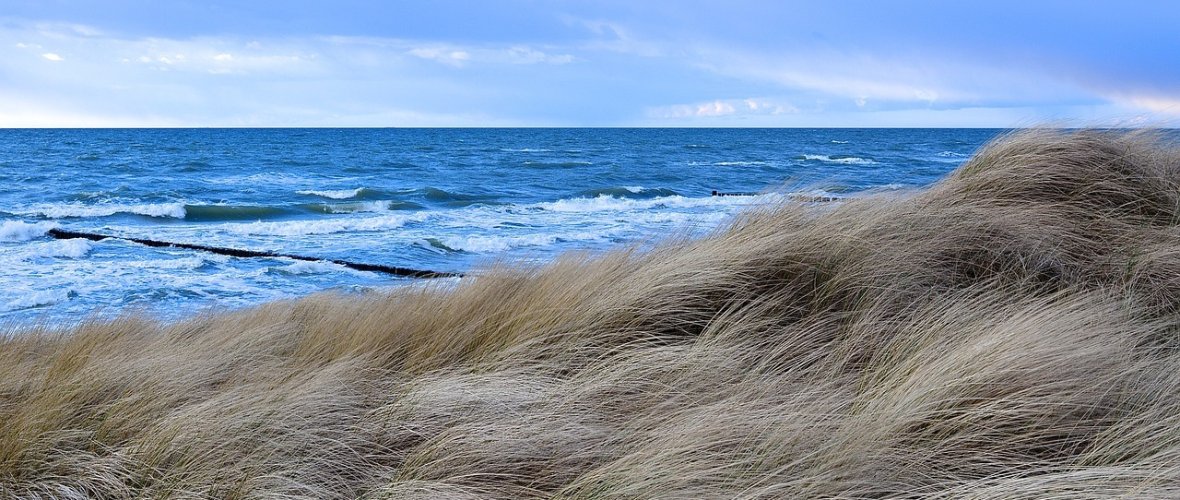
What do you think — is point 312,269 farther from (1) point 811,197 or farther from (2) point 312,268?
(1) point 811,197

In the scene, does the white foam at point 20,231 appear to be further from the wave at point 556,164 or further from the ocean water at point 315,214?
the wave at point 556,164

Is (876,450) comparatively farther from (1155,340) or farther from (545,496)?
(1155,340)

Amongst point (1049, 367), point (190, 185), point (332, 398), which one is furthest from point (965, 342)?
point (190, 185)

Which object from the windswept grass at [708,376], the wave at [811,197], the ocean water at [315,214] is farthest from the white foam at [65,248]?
the wave at [811,197]

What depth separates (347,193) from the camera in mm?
25984

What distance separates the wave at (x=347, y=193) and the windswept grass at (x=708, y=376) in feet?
68.2

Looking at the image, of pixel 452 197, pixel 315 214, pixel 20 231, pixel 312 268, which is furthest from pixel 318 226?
pixel 452 197

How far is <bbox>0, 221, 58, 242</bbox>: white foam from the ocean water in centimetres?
4

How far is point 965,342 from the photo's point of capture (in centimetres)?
311

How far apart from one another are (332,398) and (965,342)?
223 cm

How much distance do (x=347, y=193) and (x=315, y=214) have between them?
4.70 metres

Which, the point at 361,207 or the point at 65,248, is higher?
the point at 65,248

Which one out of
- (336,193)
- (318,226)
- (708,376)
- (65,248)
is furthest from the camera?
(336,193)

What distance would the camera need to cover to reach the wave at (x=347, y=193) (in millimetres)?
25337
